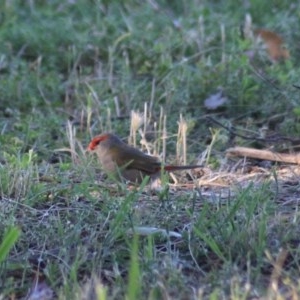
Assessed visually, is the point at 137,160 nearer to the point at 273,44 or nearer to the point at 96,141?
the point at 96,141

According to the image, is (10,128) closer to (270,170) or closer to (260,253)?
(270,170)

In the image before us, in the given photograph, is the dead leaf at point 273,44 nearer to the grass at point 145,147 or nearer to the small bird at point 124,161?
the grass at point 145,147

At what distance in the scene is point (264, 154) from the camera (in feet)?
20.8

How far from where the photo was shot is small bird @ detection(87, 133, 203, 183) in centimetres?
596

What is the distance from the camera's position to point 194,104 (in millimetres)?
7418

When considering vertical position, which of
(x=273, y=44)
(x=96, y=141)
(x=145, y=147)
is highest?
(x=273, y=44)

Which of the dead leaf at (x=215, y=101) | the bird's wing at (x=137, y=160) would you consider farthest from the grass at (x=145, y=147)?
the bird's wing at (x=137, y=160)

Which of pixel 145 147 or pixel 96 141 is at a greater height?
pixel 96 141

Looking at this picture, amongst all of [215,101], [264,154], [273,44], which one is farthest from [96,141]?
[273,44]

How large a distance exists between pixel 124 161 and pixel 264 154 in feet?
2.66

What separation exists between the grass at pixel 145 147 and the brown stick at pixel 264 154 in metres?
0.07

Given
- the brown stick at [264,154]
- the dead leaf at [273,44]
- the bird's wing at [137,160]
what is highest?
the dead leaf at [273,44]

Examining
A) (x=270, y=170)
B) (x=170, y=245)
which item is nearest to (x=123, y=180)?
(x=270, y=170)

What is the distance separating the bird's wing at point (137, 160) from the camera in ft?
19.7
